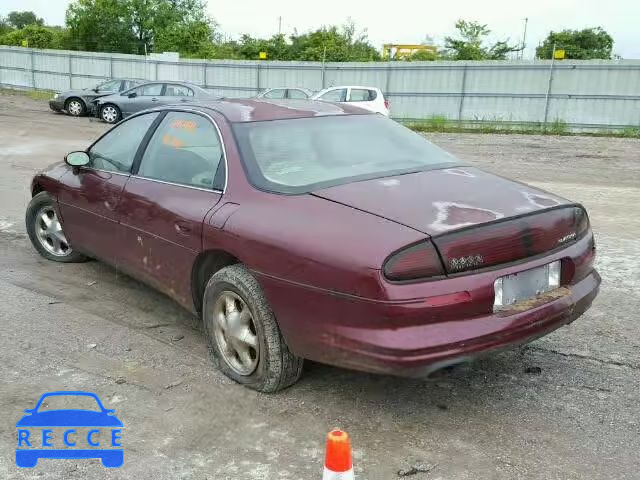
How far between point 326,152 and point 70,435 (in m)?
2.06

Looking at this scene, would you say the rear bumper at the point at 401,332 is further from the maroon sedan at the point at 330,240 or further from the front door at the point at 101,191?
the front door at the point at 101,191

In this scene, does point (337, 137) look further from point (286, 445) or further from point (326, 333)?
point (286, 445)

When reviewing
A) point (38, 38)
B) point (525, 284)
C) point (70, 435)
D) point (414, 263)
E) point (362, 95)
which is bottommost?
point (70, 435)

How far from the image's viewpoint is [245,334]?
346 centimetres

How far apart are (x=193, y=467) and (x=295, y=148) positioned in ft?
6.17

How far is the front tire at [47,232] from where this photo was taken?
18.3ft

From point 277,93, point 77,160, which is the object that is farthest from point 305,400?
point 277,93

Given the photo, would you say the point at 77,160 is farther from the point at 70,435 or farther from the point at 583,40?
the point at 583,40

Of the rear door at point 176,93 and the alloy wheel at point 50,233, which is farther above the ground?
the rear door at point 176,93

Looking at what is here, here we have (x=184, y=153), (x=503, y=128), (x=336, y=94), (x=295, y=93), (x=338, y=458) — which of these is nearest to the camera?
(x=338, y=458)

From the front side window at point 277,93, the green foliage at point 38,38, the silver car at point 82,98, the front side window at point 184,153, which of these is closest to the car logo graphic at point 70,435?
the front side window at point 184,153

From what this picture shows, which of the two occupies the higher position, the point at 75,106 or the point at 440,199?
the point at 440,199

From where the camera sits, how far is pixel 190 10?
62562mm

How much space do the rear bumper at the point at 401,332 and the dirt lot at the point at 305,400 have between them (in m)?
0.20
